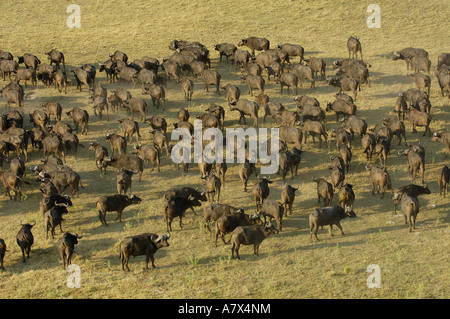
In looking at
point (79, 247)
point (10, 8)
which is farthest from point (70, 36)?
point (79, 247)

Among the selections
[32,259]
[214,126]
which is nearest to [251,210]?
[214,126]

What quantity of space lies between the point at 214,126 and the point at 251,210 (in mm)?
6946

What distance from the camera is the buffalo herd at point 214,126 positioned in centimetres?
2227

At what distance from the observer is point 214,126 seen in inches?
1182

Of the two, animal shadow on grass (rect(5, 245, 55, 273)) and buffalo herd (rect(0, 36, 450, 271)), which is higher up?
buffalo herd (rect(0, 36, 450, 271))

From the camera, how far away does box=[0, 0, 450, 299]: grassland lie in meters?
19.0

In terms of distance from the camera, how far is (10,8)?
51.6 metres

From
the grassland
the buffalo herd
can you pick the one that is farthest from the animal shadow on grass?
the buffalo herd

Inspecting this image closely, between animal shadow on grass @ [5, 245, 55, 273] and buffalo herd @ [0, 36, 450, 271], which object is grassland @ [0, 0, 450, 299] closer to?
animal shadow on grass @ [5, 245, 55, 273]

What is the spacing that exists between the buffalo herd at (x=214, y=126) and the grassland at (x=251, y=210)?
439 millimetres

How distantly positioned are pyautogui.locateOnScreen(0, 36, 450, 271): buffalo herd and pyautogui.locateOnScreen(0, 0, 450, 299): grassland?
439mm

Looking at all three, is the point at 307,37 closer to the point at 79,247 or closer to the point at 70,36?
the point at 70,36

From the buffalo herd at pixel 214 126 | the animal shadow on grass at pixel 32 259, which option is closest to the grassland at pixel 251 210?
the animal shadow on grass at pixel 32 259

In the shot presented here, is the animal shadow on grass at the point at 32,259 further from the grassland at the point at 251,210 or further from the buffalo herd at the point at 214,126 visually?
the buffalo herd at the point at 214,126
